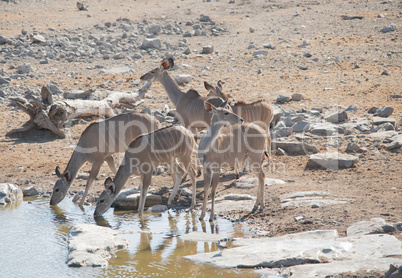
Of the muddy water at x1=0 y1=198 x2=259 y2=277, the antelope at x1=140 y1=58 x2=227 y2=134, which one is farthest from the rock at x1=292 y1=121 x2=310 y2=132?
the muddy water at x1=0 y1=198 x2=259 y2=277

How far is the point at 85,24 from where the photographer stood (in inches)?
893

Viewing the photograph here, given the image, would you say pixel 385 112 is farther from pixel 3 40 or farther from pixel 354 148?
pixel 3 40

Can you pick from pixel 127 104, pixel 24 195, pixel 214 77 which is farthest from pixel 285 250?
pixel 214 77

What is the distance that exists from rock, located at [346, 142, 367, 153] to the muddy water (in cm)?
385

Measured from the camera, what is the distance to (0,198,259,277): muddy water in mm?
6480

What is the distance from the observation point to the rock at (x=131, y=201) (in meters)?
9.34

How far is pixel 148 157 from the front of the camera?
9.08m

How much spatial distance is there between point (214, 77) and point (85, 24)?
868 centimetres

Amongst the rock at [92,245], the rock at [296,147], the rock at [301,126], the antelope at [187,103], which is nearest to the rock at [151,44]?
the antelope at [187,103]

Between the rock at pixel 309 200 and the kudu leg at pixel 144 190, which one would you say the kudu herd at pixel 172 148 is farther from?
the rock at pixel 309 200

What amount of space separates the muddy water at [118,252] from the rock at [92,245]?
0.11 metres

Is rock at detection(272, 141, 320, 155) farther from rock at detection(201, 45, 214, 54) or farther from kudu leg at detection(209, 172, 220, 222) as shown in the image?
rock at detection(201, 45, 214, 54)

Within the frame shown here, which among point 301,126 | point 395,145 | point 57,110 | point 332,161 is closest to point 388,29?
point 301,126

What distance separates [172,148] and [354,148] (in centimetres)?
401
